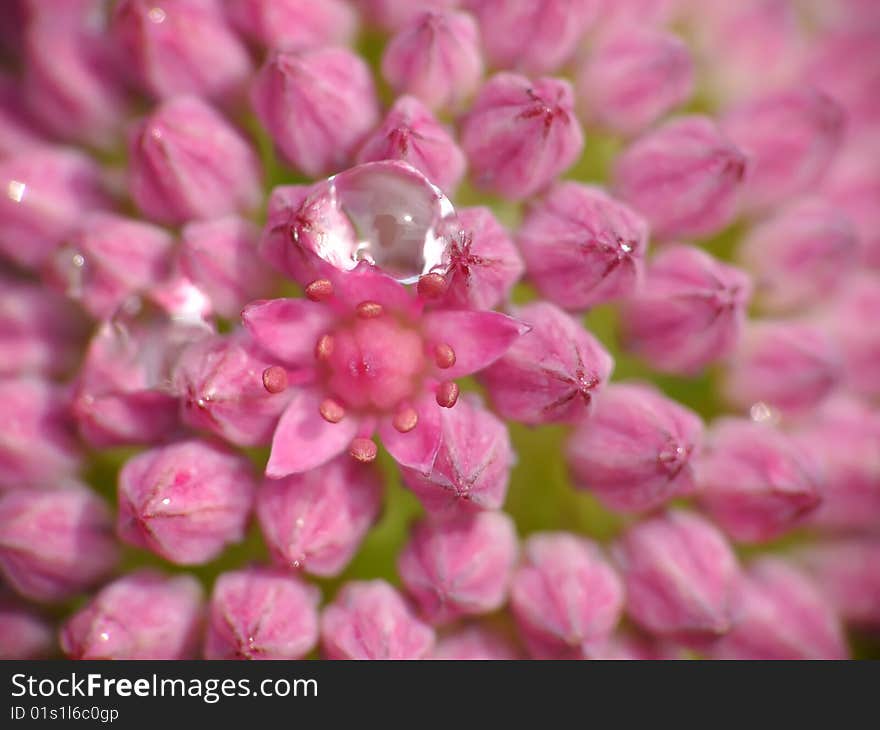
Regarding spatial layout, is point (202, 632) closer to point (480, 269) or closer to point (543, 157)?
point (480, 269)

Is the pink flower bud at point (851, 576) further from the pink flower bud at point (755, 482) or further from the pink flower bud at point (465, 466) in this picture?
the pink flower bud at point (465, 466)

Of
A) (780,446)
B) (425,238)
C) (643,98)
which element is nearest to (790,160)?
(643,98)

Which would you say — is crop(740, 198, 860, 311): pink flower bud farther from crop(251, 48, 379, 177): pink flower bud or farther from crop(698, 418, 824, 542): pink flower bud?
crop(251, 48, 379, 177): pink flower bud

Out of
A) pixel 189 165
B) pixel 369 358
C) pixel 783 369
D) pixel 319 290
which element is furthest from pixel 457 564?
pixel 189 165

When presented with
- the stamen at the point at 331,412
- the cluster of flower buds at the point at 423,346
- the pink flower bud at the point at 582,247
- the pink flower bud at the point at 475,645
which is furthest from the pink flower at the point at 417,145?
the pink flower bud at the point at 475,645

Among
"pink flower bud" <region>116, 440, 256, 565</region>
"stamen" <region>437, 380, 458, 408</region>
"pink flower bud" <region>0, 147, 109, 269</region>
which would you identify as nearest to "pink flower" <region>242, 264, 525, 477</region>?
"stamen" <region>437, 380, 458, 408</region>

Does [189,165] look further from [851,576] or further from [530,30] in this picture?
[851,576]
